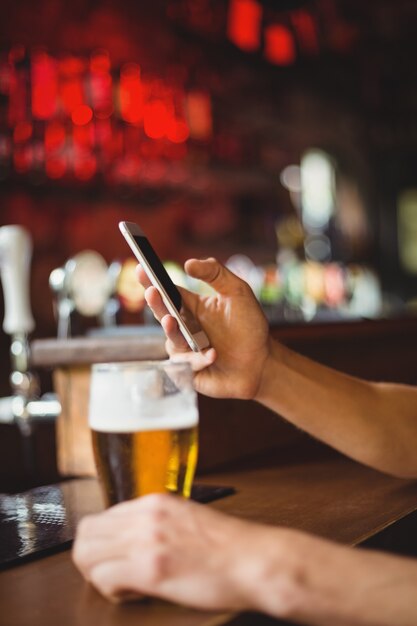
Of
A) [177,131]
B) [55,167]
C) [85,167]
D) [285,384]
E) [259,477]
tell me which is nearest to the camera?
[285,384]

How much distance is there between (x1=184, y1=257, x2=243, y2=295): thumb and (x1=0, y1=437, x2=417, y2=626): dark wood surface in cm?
33

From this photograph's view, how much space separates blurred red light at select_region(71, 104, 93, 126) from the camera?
6.24 meters

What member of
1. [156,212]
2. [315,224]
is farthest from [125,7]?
[315,224]

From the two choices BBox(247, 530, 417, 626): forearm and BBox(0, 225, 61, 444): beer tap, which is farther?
BBox(0, 225, 61, 444): beer tap

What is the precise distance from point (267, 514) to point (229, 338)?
310mm

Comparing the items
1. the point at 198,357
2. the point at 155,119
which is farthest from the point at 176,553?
the point at 155,119

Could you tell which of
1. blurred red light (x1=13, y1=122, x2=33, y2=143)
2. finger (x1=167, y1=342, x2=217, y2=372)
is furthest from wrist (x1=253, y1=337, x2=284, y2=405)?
blurred red light (x1=13, y1=122, x2=33, y2=143)

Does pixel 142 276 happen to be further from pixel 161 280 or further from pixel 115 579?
pixel 115 579

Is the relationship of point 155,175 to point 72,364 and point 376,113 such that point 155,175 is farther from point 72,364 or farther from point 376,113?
point 72,364

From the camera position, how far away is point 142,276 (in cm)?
149

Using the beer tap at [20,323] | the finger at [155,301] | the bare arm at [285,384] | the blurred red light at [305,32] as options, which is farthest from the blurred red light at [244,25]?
→ the finger at [155,301]

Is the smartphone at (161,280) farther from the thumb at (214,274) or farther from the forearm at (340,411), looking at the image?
the forearm at (340,411)

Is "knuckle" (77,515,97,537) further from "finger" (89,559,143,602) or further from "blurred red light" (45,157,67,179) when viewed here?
"blurred red light" (45,157,67,179)

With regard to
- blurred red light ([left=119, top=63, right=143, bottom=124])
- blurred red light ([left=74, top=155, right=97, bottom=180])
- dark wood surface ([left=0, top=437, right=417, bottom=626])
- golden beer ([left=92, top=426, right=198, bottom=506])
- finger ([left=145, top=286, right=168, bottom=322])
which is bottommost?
dark wood surface ([left=0, top=437, right=417, bottom=626])
